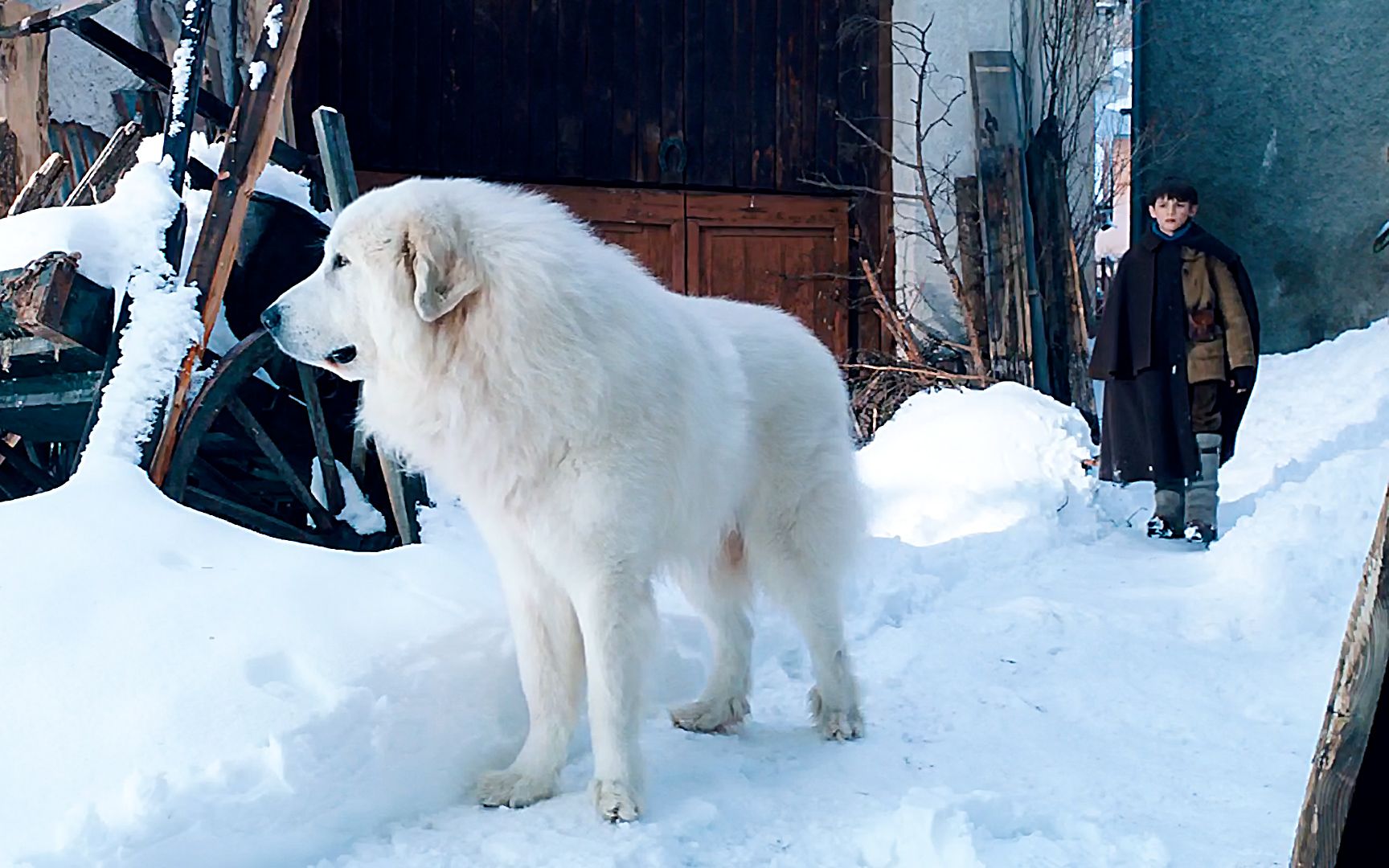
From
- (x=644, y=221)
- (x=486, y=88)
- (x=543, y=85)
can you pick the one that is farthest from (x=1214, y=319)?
(x=486, y=88)

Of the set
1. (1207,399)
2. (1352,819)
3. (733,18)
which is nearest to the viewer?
(1352,819)

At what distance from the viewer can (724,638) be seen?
3.66m

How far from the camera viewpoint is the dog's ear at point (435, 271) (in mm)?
2760

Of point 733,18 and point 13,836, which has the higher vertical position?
point 733,18

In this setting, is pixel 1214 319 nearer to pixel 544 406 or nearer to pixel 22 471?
pixel 544 406

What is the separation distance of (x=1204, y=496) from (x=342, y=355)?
4.90m

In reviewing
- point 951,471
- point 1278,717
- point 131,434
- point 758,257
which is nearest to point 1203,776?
point 1278,717

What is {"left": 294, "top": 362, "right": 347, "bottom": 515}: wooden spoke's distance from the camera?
17.1 feet

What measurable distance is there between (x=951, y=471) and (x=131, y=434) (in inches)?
173

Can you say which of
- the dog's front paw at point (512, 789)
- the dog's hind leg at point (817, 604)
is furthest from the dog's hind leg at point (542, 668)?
the dog's hind leg at point (817, 604)

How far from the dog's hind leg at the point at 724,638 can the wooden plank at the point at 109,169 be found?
10.9ft

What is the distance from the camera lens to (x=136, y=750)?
2.53 m

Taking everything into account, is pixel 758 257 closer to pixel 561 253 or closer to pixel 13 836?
pixel 561 253

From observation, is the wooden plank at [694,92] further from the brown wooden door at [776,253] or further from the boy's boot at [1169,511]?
the boy's boot at [1169,511]
